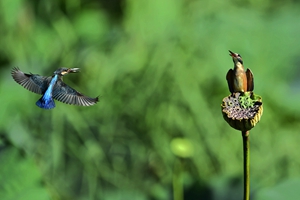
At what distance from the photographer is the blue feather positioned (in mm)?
653

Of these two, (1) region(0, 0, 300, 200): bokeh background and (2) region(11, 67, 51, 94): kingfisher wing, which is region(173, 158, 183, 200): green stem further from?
(2) region(11, 67, 51, 94): kingfisher wing

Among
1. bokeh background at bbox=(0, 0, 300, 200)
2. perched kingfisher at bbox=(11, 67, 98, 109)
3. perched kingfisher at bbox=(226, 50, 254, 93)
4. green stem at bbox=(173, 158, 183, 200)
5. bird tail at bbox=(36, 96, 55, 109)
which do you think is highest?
bokeh background at bbox=(0, 0, 300, 200)

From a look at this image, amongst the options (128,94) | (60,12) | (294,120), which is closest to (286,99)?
(294,120)

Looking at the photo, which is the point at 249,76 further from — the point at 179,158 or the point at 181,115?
the point at 181,115

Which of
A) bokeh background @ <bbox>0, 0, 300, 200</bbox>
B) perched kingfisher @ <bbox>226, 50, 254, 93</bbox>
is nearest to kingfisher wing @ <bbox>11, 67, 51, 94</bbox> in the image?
perched kingfisher @ <bbox>226, 50, 254, 93</bbox>

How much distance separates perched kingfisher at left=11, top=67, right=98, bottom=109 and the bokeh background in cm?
64

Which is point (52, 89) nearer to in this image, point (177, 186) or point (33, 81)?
point (33, 81)

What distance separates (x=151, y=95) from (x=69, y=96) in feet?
3.98

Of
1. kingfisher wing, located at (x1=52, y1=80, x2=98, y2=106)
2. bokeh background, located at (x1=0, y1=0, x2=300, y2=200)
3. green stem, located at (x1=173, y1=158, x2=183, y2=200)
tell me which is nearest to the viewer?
kingfisher wing, located at (x1=52, y1=80, x2=98, y2=106)

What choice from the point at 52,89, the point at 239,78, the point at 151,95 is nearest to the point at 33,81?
the point at 52,89

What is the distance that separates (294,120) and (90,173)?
676mm

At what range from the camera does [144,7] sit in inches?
86.2

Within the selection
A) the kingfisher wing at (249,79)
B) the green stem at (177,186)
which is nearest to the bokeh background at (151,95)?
the green stem at (177,186)

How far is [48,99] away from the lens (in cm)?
67
